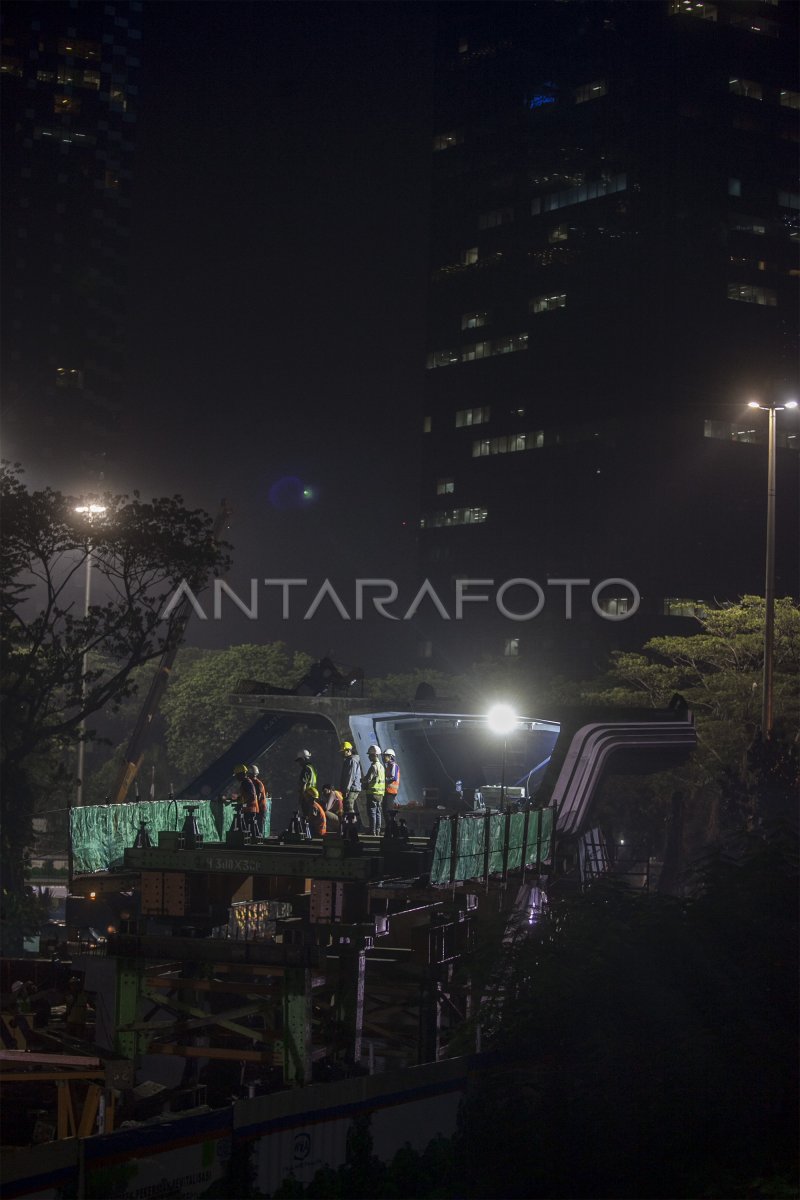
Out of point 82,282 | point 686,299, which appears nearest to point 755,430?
point 686,299

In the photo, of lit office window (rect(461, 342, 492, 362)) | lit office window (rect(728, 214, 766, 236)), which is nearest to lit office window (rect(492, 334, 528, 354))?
lit office window (rect(461, 342, 492, 362))

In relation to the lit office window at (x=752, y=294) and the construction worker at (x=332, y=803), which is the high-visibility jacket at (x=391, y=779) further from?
the lit office window at (x=752, y=294)

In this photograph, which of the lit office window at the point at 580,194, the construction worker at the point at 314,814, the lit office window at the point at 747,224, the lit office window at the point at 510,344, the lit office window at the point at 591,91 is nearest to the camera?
the construction worker at the point at 314,814

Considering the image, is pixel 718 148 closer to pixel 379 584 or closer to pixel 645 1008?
pixel 379 584

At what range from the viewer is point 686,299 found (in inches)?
4195

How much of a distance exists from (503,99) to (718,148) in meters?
23.8

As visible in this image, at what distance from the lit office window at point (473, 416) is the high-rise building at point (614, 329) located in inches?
10.4

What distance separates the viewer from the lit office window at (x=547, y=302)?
Result: 113 meters

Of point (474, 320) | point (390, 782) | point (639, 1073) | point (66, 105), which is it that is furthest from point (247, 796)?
point (66, 105)

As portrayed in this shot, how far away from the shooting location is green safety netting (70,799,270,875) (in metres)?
25.4

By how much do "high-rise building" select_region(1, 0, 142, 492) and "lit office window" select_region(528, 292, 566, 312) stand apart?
77475mm

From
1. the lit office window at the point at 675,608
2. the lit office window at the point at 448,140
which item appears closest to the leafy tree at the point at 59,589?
the lit office window at the point at 675,608

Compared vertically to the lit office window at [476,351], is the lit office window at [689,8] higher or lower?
higher

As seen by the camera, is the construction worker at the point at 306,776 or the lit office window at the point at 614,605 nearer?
the construction worker at the point at 306,776
